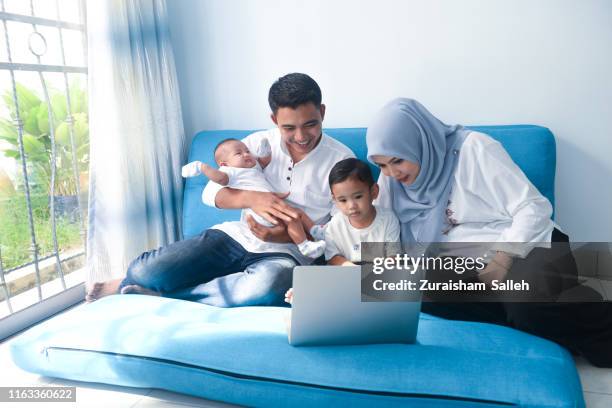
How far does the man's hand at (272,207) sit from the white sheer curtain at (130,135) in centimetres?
63

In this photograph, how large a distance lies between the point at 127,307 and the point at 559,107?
193 cm

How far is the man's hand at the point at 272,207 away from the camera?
209 cm

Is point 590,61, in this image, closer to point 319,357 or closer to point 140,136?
point 319,357

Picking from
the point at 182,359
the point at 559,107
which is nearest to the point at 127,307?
the point at 182,359

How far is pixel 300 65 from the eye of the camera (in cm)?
261

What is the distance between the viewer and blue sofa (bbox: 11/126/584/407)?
1374mm

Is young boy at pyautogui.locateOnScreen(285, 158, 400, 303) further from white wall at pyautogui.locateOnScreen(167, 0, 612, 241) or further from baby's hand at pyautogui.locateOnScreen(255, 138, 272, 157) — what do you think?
white wall at pyautogui.locateOnScreen(167, 0, 612, 241)

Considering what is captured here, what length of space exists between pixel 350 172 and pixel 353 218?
0.60ft

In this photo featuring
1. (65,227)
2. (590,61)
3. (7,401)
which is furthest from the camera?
(65,227)

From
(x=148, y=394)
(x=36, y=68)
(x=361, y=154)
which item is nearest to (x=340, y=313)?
(x=148, y=394)

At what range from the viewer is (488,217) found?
1.88 metres

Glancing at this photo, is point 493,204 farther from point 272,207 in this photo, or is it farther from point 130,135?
point 130,135

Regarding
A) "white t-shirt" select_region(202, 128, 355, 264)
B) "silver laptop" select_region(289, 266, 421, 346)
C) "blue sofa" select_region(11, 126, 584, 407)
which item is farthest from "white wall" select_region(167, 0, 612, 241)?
"silver laptop" select_region(289, 266, 421, 346)

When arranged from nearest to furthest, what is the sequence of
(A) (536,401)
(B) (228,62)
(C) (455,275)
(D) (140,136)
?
(A) (536,401) < (C) (455,275) < (D) (140,136) < (B) (228,62)
